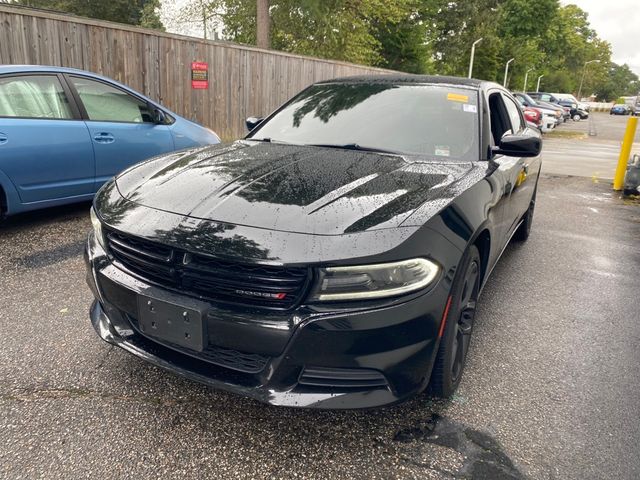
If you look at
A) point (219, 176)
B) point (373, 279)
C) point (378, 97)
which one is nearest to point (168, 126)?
point (378, 97)

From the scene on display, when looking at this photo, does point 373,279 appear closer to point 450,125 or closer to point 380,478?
point 380,478

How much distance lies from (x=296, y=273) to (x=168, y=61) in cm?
833

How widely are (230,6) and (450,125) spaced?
763 inches

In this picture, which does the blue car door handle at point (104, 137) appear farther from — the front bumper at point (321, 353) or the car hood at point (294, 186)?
the front bumper at point (321, 353)

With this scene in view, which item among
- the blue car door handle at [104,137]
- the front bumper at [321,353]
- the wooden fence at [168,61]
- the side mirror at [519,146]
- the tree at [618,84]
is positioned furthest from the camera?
the tree at [618,84]

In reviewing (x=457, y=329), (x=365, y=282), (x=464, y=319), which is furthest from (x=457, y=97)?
(x=365, y=282)

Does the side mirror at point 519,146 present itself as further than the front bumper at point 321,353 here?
Yes

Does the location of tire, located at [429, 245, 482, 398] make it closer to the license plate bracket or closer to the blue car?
the license plate bracket

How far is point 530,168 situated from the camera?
421cm

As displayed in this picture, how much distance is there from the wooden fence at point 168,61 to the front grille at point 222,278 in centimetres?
619

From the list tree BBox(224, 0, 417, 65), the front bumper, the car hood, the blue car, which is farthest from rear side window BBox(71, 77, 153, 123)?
tree BBox(224, 0, 417, 65)

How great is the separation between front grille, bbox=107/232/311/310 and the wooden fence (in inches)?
244

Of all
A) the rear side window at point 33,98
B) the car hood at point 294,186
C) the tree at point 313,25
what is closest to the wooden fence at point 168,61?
the rear side window at point 33,98

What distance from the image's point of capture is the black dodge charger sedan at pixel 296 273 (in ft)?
5.65
